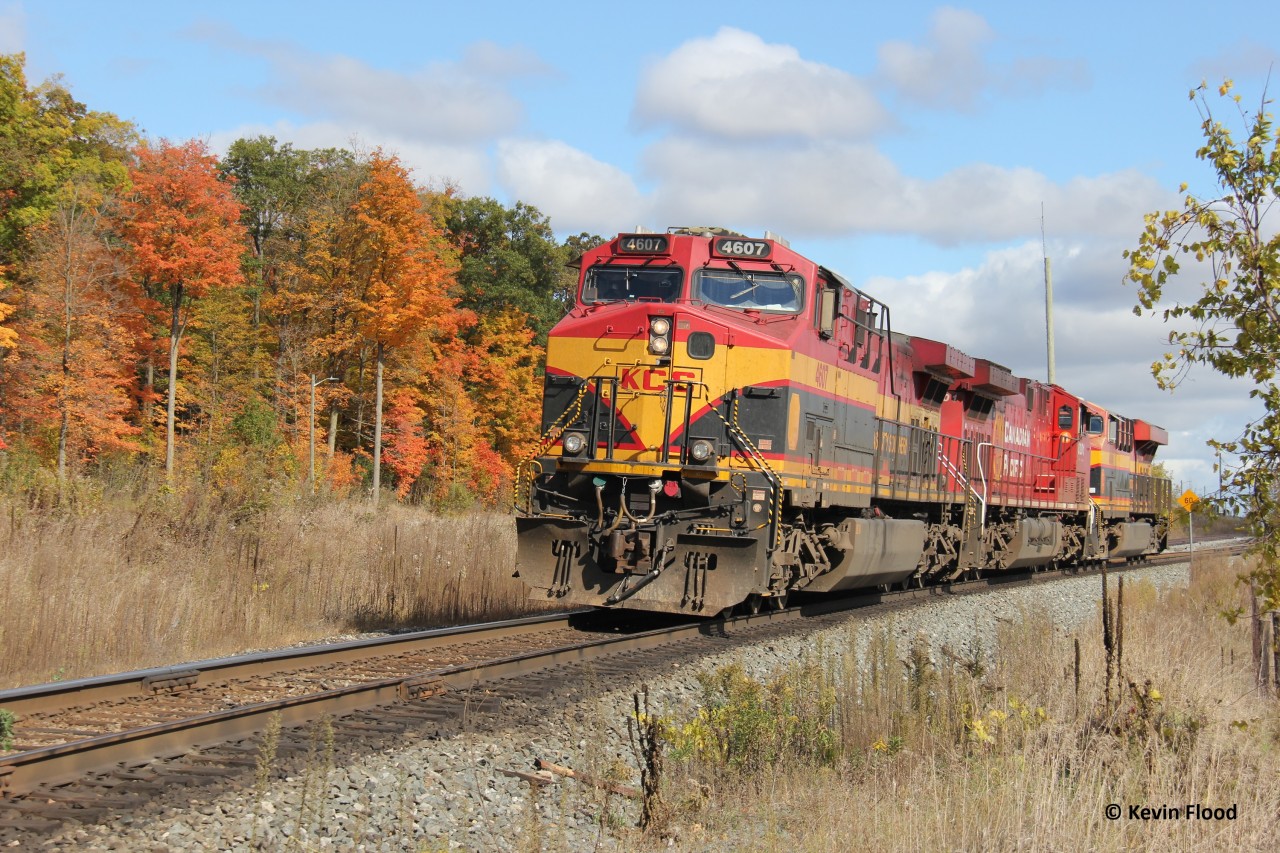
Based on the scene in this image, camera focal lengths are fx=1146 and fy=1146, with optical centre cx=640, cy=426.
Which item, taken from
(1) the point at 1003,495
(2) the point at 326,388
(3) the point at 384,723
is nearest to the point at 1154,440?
(1) the point at 1003,495

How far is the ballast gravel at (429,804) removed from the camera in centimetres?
481

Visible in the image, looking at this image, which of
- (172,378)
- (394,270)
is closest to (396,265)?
(394,270)

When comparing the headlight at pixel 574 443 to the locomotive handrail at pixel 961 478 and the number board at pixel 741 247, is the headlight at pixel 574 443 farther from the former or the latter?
the locomotive handrail at pixel 961 478

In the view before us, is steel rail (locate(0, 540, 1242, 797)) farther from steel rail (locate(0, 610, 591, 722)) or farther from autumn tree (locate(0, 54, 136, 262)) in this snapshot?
autumn tree (locate(0, 54, 136, 262))

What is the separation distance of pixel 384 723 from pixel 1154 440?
3145 cm

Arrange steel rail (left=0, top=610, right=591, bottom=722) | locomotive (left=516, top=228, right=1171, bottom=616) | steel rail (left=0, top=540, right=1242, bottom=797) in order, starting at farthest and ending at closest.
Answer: locomotive (left=516, top=228, right=1171, bottom=616), steel rail (left=0, top=610, right=591, bottom=722), steel rail (left=0, top=540, right=1242, bottom=797)

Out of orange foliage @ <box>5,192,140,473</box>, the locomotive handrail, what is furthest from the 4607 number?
orange foliage @ <box>5,192,140,473</box>

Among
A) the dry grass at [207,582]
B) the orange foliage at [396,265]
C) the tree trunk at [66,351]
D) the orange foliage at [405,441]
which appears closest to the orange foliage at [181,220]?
the tree trunk at [66,351]

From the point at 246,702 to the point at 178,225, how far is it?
1234 inches

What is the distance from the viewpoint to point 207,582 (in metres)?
11.6

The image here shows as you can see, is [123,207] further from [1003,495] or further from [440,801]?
[440,801]

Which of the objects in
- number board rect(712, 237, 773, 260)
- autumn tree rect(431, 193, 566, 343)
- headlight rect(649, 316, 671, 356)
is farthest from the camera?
autumn tree rect(431, 193, 566, 343)

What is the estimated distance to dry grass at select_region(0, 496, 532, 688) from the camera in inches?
370

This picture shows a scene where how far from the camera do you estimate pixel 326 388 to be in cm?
4294
